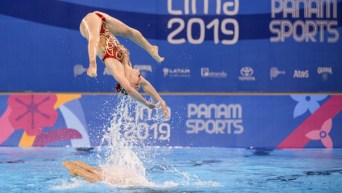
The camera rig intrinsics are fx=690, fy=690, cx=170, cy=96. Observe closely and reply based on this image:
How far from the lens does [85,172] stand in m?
7.87

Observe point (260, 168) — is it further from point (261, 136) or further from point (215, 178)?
point (261, 136)

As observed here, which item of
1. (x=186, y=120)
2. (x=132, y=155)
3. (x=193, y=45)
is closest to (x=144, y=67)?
(x=193, y=45)

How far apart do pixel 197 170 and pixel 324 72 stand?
152 inches

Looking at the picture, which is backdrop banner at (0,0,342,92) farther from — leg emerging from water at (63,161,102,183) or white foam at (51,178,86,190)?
white foam at (51,178,86,190)

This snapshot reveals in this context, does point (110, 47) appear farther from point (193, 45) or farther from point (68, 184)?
point (193, 45)

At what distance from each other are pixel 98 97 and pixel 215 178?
3.44 metres

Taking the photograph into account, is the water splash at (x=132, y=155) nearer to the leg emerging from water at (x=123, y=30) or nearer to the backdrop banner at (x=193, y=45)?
the backdrop banner at (x=193, y=45)

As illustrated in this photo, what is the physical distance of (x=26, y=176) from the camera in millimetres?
8109

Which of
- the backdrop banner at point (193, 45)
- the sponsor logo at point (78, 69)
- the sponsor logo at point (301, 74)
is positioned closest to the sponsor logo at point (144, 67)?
the backdrop banner at point (193, 45)

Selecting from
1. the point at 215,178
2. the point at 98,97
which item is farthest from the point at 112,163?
the point at 98,97

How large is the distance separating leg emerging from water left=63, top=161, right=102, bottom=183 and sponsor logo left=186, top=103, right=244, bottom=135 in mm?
3165

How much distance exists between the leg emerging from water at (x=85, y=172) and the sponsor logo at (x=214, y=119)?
3165 mm

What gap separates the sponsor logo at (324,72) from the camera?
11586mm

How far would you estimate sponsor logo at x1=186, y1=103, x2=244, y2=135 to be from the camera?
11.0 metres
